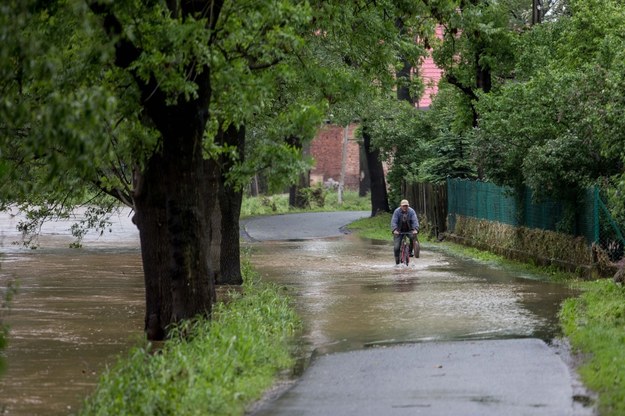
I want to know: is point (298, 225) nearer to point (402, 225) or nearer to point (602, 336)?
point (402, 225)

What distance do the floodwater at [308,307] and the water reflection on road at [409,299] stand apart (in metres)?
0.02

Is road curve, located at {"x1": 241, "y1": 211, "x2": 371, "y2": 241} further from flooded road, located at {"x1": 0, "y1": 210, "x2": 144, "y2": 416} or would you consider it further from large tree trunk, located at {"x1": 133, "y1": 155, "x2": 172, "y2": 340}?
large tree trunk, located at {"x1": 133, "y1": 155, "x2": 172, "y2": 340}

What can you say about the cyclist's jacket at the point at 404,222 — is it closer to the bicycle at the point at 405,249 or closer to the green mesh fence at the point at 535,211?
the bicycle at the point at 405,249

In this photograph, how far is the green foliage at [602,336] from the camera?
11008mm

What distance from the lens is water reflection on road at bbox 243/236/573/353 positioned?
1588 centimetres

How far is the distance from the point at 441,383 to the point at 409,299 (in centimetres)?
857

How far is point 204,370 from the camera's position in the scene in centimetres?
1155

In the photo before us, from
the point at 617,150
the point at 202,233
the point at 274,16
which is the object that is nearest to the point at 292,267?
the point at 617,150

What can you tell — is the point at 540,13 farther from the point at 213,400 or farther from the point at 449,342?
the point at 213,400

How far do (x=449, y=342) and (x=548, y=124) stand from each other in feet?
36.9

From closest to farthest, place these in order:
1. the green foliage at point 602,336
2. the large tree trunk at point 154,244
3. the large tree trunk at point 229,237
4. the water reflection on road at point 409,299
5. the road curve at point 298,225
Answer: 1. the green foliage at point 602,336
2. the large tree trunk at point 154,244
3. the water reflection on road at point 409,299
4. the large tree trunk at point 229,237
5. the road curve at point 298,225

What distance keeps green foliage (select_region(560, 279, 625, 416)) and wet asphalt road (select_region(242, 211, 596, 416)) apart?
22 centimetres

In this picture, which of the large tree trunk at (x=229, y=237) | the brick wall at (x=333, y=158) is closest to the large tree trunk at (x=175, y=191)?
the large tree trunk at (x=229, y=237)

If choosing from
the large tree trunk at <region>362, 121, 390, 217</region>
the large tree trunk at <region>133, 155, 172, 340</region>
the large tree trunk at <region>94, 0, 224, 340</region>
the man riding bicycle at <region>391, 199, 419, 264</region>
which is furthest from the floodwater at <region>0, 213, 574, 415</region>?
the large tree trunk at <region>362, 121, 390, 217</region>
